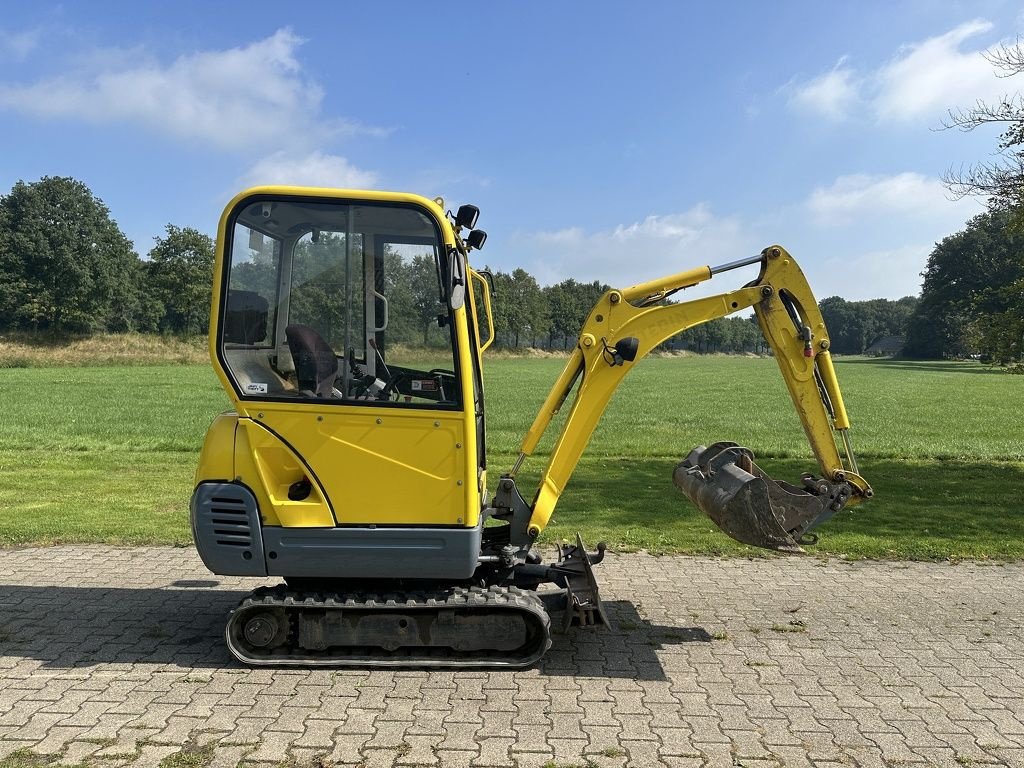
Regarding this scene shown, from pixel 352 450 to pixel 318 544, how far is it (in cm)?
64

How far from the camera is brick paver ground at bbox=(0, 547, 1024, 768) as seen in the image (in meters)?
3.57

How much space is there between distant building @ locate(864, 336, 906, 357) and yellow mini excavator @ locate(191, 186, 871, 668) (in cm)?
15947

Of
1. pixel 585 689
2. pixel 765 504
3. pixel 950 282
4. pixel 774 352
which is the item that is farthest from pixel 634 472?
pixel 950 282

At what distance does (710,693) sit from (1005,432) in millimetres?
18524

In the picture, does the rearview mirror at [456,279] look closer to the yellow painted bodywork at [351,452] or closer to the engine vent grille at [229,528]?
the yellow painted bodywork at [351,452]

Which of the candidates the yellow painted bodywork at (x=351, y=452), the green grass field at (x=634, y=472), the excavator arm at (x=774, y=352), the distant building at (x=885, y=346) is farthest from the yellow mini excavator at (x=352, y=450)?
the distant building at (x=885, y=346)

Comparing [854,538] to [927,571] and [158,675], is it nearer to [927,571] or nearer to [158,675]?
[927,571]

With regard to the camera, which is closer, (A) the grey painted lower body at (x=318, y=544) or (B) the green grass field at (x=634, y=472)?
(A) the grey painted lower body at (x=318, y=544)

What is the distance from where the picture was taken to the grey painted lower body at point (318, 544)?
14.6 ft

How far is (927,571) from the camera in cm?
673

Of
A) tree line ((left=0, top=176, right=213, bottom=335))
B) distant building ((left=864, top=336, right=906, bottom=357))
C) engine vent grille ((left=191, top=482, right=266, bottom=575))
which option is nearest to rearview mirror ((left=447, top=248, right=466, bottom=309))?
engine vent grille ((left=191, top=482, right=266, bottom=575))

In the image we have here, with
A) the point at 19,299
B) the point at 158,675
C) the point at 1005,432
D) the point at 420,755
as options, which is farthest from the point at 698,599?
the point at 19,299

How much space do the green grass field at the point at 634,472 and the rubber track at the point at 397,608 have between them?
3070mm

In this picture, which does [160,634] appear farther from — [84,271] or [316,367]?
[84,271]
